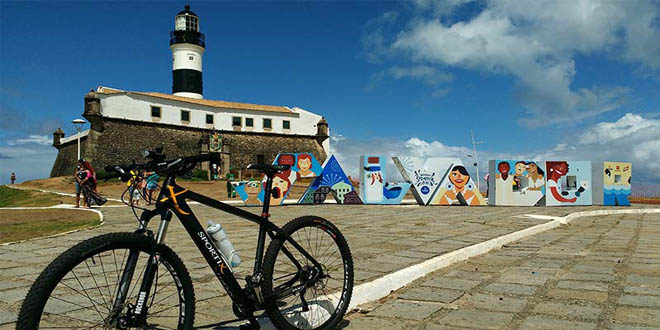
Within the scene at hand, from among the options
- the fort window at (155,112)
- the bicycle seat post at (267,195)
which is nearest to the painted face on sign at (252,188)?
the bicycle seat post at (267,195)

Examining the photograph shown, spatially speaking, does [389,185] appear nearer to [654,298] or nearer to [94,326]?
[654,298]

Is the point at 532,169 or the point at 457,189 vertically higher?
the point at 532,169

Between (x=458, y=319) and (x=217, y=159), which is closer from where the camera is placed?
(x=217, y=159)

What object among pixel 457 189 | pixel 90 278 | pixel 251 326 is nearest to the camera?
pixel 90 278

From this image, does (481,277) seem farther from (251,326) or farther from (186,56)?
(186,56)

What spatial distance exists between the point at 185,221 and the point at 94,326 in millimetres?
677

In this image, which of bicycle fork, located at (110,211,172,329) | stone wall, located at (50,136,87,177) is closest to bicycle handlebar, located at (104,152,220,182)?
bicycle fork, located at (110,211,172,329)

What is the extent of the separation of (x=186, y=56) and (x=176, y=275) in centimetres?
4710

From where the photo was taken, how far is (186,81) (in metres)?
45.6

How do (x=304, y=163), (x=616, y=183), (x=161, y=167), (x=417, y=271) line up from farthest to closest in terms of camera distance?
1. (x=616, y=183)
2. (x=304, y=163)
3. (x=417, y=271)
4. (x=161, y=167)

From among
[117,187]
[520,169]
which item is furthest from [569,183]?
[117,187]

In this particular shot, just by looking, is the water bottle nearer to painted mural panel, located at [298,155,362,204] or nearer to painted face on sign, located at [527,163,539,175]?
painted mural panel, located at [298,155,362,204]

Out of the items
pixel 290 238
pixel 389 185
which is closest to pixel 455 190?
pixel 389 185

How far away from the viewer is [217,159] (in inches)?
107
